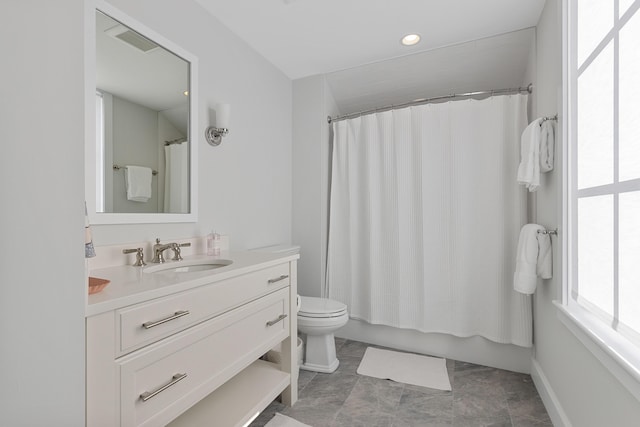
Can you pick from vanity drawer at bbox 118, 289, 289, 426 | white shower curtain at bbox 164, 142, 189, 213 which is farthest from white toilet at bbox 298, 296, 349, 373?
white shower curtain at bbox 164, 142, 189, 213

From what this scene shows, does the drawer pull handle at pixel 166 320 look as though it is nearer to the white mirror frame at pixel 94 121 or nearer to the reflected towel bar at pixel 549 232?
the white mirror frame at pixel 94 121

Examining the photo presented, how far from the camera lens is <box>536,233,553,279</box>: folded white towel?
1.66 metres

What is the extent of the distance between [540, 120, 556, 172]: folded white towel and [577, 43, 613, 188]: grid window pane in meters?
0.20

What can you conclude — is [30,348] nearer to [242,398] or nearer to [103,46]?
[242,398]

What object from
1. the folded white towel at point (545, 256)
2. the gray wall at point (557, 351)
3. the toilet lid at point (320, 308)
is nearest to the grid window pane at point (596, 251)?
the gray wall at point (557, 351)

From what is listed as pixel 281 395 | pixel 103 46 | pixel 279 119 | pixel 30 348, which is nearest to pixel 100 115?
pixel 103 46

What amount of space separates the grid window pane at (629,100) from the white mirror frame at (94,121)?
1.86m

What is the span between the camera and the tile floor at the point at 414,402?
1599 mm

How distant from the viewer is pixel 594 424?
1.13 m

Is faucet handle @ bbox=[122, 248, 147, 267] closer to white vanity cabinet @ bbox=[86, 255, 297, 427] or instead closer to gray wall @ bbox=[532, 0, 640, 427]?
white vanity cabinet @ bbox=[86, 255, 297, 427]

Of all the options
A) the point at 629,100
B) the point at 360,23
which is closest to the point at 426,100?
A: the point at 360,23

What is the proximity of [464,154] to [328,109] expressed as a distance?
1223 mm

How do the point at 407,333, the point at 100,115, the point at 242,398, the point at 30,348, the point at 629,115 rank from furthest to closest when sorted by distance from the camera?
the point at 407,333 → the point at 242,398 → the point at 100,115 → the point at 629,115 → the point at 30,348

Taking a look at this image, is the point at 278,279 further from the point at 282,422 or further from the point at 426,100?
the point at 426,100
